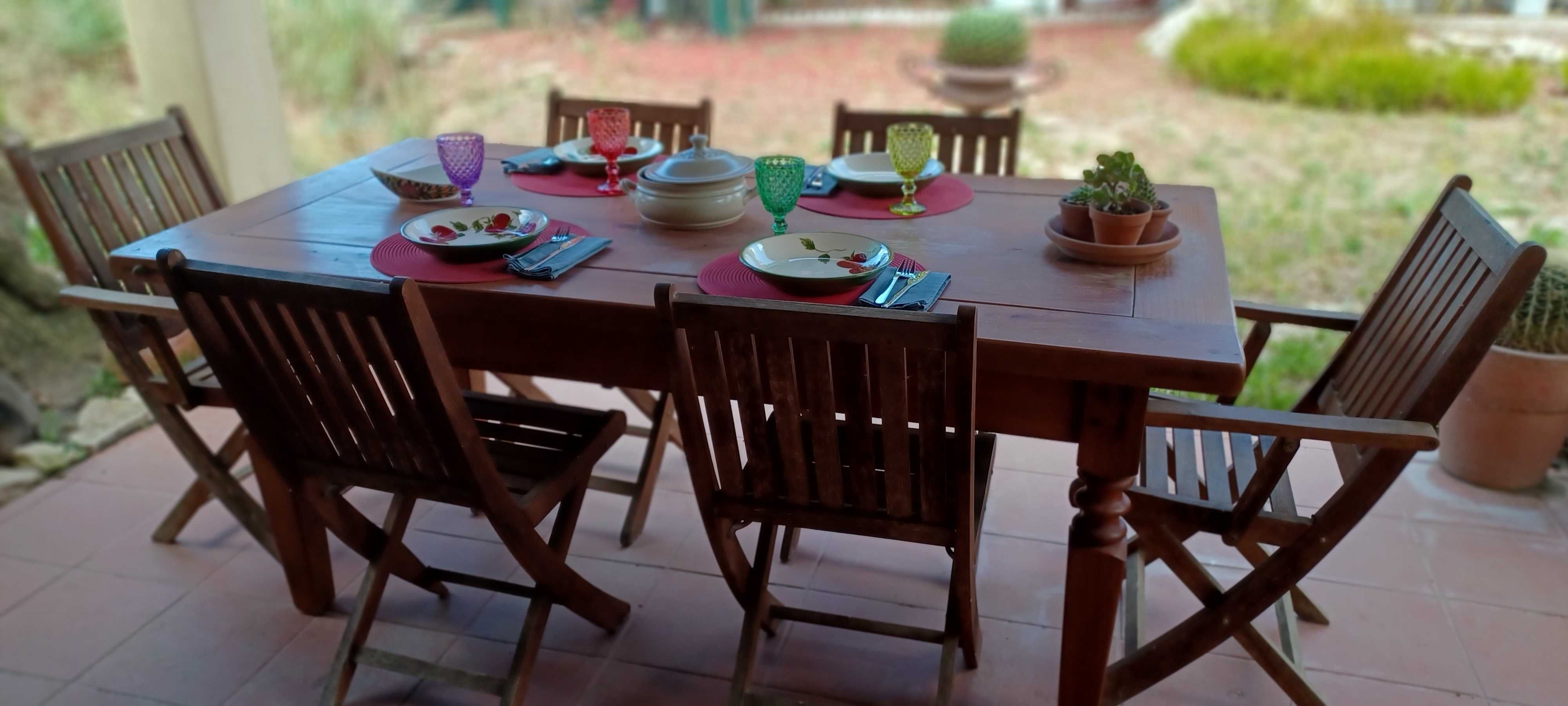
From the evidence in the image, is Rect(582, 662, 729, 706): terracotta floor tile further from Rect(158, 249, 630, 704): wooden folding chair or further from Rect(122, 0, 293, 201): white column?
Rect(122, 0, 293, 201): white column

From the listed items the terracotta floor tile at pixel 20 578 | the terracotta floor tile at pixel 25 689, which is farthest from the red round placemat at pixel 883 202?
the terracotta floor tile at pixel 20 578

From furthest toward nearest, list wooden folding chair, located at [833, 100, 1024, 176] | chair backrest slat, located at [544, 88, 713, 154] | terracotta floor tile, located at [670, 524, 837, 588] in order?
chair backrest slat, located at [544, 88, 713, 154], wooden folding chair, located at [833, 100, 1024, 176], terracotta floor tile, located at [670, 524, 837, 588]

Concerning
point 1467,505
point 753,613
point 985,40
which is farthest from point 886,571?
point 985,40

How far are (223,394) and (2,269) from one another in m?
1.59

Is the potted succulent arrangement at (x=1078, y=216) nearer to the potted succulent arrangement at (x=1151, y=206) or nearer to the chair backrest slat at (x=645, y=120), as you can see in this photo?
the potted succulent arrangement at (x=1151, y=206)

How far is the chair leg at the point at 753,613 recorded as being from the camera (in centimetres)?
179

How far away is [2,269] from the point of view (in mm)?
3039

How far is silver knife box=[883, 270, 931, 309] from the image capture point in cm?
155

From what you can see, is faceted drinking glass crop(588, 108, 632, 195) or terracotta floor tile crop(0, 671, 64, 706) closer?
terracotta floor tile crop(0, 671, 64, 706)

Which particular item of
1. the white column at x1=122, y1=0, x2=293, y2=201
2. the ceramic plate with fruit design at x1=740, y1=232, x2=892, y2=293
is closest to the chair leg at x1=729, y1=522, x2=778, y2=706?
the ceramic plate with fruit design at x1=740, y1=232, x2=892, y2=293

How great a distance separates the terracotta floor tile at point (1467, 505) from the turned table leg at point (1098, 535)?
4.03ft

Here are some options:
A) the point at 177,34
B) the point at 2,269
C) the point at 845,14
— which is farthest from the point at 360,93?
the point at 845,14

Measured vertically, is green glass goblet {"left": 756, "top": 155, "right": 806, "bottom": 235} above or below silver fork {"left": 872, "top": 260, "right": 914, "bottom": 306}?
above

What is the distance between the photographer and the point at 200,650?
2039mm
